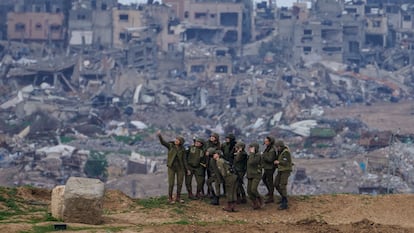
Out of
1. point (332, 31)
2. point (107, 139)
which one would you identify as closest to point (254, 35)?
point (332, 31)

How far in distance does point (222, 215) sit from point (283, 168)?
1.31 m

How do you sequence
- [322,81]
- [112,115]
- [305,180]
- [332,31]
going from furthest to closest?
[332,31], [322,81], [112,115], [305,180]

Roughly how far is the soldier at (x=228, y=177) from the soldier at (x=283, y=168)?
745 millimetres

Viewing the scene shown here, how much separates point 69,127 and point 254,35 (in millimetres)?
31185

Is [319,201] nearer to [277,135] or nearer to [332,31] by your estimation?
[277,135]

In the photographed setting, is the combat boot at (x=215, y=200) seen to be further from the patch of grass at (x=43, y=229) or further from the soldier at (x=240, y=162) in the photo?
the patch of grass at (x=43, y=229)

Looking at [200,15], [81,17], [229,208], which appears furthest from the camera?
[200,15]

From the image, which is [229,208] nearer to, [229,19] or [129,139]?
[129,139]

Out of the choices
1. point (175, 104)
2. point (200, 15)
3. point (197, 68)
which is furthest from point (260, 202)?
point (200, 15)

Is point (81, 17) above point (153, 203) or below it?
above

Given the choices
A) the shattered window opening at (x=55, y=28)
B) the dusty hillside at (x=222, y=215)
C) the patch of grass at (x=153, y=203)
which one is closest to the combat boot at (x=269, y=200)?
the dusty hillside at (x=222, y=215)

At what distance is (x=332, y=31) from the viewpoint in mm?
73250

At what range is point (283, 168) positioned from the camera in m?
17.6

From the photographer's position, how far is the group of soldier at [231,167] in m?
17.5
